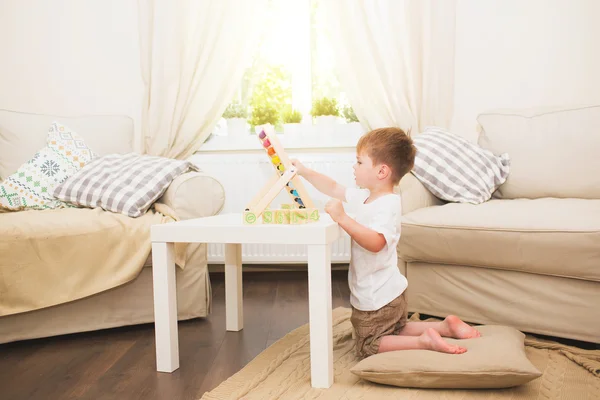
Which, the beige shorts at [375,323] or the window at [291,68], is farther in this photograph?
the window at [291,68]

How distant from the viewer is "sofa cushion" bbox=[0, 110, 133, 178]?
249 cm

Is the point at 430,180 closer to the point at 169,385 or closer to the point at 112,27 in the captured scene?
the point at 169,385

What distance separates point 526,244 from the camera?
5.51ft

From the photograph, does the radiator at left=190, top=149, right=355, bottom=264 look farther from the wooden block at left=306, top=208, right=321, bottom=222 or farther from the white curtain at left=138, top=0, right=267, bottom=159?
the wooden block at left=306, top=208, right=321, bottom=222

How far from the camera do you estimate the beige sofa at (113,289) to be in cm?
189

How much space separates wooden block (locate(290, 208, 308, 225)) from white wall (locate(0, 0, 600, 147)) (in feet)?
5.83

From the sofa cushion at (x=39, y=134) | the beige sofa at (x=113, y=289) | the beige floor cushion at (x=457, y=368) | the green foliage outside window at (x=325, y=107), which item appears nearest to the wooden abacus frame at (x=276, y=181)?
the beige floor cushion at (x=457, y=368)

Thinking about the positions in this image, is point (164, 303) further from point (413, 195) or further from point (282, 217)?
point (413, 195)

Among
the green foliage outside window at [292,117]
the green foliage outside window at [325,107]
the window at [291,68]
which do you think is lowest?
the green foliage outside window at [292,117]

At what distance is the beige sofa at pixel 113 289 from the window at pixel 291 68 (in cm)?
95

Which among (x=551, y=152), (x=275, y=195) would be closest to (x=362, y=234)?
(x=275, y=195)

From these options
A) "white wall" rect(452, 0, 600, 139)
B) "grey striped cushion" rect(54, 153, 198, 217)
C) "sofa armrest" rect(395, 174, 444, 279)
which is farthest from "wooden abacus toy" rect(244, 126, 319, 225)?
"white wall" rect(452, 0, 600, 139)

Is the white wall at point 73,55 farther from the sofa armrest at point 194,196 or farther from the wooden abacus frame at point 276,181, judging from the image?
the wooden abacus frame at point 276,181

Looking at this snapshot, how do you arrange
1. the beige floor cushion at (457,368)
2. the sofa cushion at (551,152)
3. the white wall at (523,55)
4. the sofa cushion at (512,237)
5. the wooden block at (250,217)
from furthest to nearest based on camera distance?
the white wall at (523,55), the sofa cushion at (551,152), the sofa cushion at (512,237), the wooden block at (250,217), the beige floor cushion at (457,368)
